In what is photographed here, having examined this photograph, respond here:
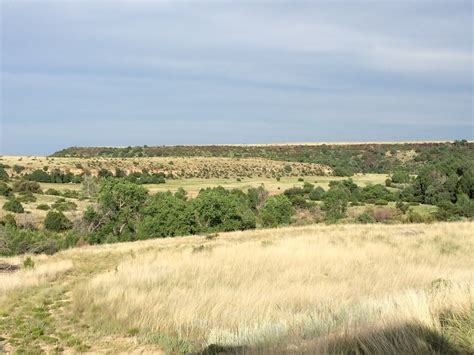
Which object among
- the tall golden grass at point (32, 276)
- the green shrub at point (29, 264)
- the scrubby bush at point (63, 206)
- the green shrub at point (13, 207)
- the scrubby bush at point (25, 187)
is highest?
the tall golden grass at point (32, 276)

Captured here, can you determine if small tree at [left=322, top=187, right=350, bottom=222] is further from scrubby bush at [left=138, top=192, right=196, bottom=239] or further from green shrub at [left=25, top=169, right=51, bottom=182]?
green shrub at [left=25, top=169, right=51, bottom=182]

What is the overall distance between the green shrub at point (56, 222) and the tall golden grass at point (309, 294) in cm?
2913

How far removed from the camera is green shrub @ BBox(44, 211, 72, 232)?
48.3m

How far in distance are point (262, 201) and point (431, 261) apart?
49.0 meters

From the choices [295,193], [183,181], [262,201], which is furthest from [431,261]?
[183,181]

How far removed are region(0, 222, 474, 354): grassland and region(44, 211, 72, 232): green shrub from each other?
28.9 m

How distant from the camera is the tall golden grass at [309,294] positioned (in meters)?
5.44

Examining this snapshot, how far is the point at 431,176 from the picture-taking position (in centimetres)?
6712

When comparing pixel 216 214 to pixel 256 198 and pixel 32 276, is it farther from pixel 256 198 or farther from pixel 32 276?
pixel 32 276

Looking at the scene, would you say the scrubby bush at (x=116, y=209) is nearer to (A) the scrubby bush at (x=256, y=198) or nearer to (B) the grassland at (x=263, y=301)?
(A) the scrubby bush at (x=256, y=198)

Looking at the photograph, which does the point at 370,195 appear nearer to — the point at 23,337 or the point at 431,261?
the point at 431,261

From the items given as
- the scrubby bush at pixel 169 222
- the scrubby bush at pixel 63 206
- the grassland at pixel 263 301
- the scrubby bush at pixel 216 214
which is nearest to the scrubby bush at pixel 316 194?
the scrubby bush at pixel 216 214

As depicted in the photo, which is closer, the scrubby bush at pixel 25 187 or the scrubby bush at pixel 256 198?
the scrubby bush at pixel 256 198

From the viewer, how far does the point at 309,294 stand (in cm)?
1073
